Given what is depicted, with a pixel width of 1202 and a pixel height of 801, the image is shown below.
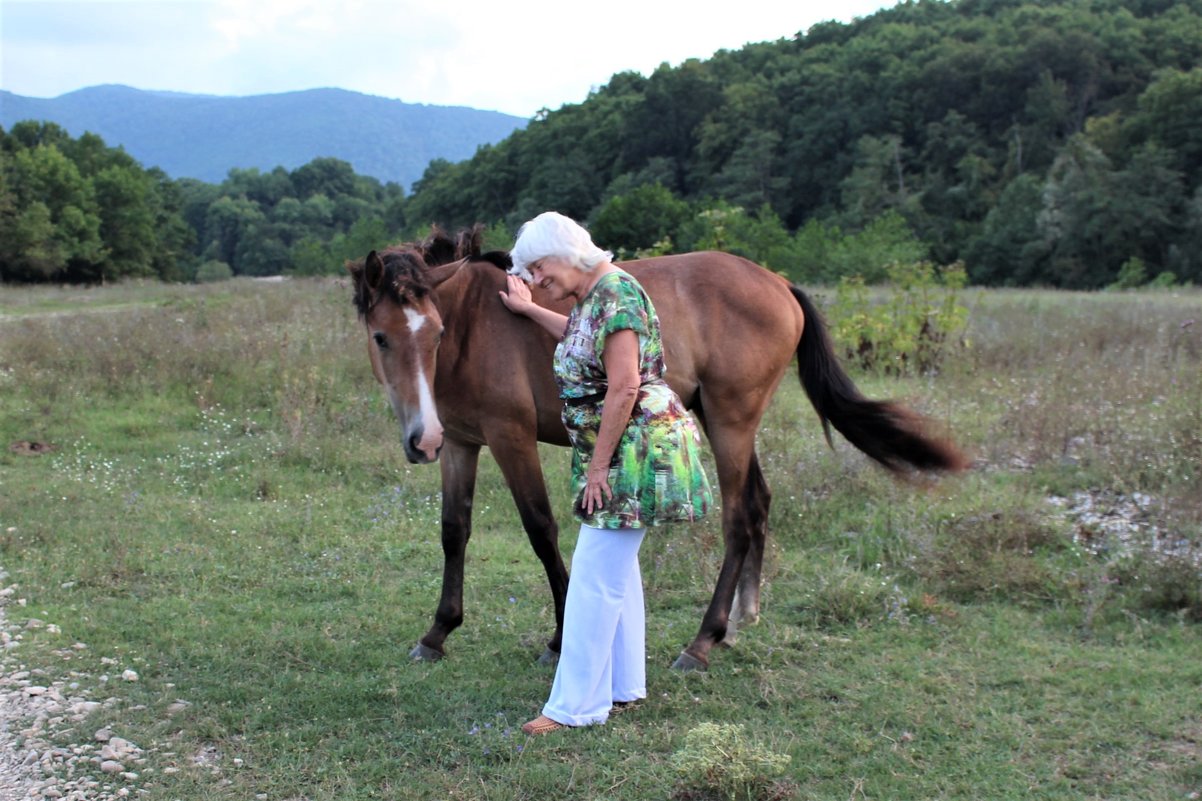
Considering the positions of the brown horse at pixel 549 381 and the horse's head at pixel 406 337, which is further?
the brown horse at pixel 549 381

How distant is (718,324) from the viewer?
184 inches

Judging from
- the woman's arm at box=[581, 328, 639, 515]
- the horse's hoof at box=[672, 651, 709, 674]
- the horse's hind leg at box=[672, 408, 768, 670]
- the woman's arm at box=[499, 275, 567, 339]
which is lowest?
the horse's hoof at box=[672, 651, 709, 674]

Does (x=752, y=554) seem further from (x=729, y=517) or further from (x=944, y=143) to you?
(x=944, y=143)

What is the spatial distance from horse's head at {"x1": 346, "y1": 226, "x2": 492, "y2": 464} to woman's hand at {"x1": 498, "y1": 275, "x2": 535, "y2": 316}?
1.02 feet

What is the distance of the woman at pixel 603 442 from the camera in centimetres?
344

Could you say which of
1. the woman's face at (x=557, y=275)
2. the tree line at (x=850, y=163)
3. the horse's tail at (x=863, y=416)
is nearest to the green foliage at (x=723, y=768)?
the woman's face at (x=557, y=275)

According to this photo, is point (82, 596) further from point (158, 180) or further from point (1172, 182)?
point (158, 180)

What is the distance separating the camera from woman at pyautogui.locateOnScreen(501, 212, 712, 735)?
11.3 ft

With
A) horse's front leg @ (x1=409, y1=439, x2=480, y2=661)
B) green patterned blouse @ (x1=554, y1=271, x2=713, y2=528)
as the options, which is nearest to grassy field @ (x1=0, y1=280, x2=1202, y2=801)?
horse's front leg @ (x1=409, y1=439, x2=480, y2=661)

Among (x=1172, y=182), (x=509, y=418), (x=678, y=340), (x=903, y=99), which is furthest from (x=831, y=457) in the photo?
(x=903, y=99)

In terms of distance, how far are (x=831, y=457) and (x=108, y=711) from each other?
494 cm

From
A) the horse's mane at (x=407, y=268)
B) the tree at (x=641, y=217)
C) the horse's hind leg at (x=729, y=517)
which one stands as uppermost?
the tree at (x=641, y=217)

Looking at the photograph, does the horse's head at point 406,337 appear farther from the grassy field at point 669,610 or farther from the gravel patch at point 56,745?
the gravel patch at point 56,745

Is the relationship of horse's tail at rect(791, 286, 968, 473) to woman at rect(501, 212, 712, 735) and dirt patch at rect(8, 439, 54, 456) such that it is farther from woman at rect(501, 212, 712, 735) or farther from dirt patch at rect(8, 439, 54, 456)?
dirt patch at rect(8, 439, 54, 456)
